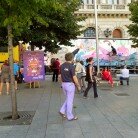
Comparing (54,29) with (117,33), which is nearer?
(54,29)

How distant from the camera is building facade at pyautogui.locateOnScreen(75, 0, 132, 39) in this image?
62469mm

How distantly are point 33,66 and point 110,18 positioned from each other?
138ft

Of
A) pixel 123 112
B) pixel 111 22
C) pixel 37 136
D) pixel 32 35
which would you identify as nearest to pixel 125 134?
pixel 37 136

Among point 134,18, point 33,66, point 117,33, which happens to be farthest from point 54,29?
point 117,33

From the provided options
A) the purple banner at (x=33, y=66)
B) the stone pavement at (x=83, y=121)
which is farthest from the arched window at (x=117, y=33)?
the stone pavement at (x=83, y=121)

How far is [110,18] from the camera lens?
63.4 metres

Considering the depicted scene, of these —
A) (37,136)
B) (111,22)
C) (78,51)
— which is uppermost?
(111,22)

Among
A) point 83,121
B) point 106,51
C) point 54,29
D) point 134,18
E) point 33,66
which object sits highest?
point 134,18

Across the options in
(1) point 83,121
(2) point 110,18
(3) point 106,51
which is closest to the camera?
(1) point 83,121

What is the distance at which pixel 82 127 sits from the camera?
10312 millimetres

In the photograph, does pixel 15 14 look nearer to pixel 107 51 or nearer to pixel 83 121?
pixel 83 121

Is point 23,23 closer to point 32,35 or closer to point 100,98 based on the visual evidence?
point 100,98

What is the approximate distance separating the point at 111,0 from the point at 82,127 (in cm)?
5508

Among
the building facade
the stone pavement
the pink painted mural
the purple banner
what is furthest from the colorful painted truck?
the stone pavement
